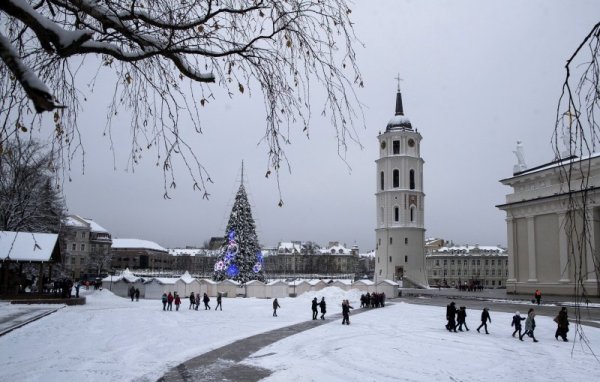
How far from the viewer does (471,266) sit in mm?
121625

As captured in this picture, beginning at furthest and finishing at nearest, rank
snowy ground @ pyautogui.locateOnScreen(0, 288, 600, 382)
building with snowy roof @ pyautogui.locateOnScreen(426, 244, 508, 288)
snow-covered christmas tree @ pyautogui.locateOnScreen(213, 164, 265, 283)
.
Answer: building with snowy roof @ pyautogui.locateOnScreen(426, 244, 508, 288) → snow-covered christmas tree @ pyautogui.locateOnScreen(213, 164, 265, 283) → snowy ground @ pyautogui.locateOnScreen(0, 288, 600, 382)

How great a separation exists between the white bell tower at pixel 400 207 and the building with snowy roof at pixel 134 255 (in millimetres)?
75858

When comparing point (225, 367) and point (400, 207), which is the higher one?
point (400, 207)

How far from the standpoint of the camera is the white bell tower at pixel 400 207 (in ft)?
232

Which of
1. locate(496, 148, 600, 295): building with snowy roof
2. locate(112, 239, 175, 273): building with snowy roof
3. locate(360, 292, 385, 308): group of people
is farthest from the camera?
locate(112, 239, 175, 273): building with snowy roof

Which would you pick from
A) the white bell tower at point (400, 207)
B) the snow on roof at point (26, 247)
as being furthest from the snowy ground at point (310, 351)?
the white bell tower at point (400, 207)

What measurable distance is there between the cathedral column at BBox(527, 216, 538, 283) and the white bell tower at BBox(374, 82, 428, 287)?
2316 cm

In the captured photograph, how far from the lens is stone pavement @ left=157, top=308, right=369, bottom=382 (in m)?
10.9

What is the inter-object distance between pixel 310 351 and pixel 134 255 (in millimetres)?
129425

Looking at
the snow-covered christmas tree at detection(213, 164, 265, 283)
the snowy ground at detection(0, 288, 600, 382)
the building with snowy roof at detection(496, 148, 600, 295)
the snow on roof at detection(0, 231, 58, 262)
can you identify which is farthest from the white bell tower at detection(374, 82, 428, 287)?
the snowy ground at detection(0, 288, 600, 382)

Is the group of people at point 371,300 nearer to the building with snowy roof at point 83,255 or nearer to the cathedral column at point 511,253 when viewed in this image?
the cathedral column at point 511,253

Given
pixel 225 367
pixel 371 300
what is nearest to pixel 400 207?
pixel 371 300

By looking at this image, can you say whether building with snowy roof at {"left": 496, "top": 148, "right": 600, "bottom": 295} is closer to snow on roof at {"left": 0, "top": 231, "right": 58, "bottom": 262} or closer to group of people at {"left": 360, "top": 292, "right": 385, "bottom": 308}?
group of people at {"left": 360, "top": 292, "right": 385, "bottom": 308}

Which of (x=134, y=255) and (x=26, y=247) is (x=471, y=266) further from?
(x=26, y=247)
